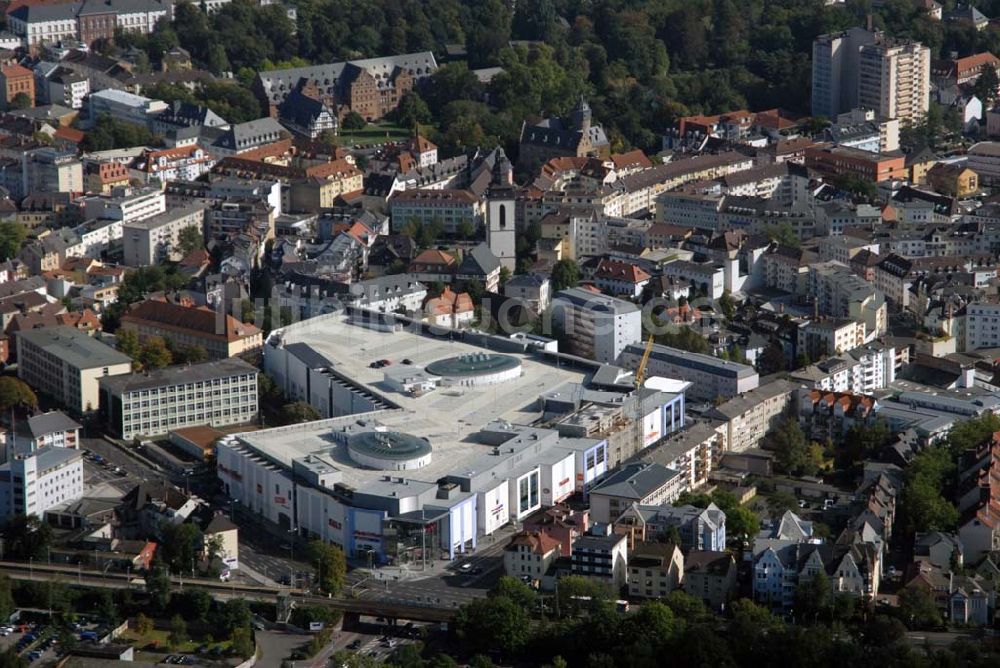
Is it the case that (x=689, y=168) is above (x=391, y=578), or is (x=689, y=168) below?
above

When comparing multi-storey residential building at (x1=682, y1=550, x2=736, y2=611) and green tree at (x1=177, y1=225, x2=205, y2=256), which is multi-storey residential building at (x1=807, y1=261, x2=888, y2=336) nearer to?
multi-storey residential building at (x1=682, y1=550, x2=736, y2=611)

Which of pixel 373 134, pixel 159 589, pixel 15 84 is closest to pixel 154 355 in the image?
pixel 159 589

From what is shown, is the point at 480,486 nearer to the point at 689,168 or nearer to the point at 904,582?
the point at 904,582

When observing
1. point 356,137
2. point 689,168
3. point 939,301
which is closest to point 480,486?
point 939,301

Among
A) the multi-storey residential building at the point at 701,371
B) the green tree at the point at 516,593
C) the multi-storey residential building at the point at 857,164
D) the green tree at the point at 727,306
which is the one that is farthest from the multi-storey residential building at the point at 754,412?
the multi-storey residential building at the point at 857,164

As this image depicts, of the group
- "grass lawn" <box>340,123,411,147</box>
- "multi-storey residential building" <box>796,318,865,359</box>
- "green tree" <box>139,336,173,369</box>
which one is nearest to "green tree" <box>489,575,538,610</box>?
"green tree" <box>139,336,173,369</box>
